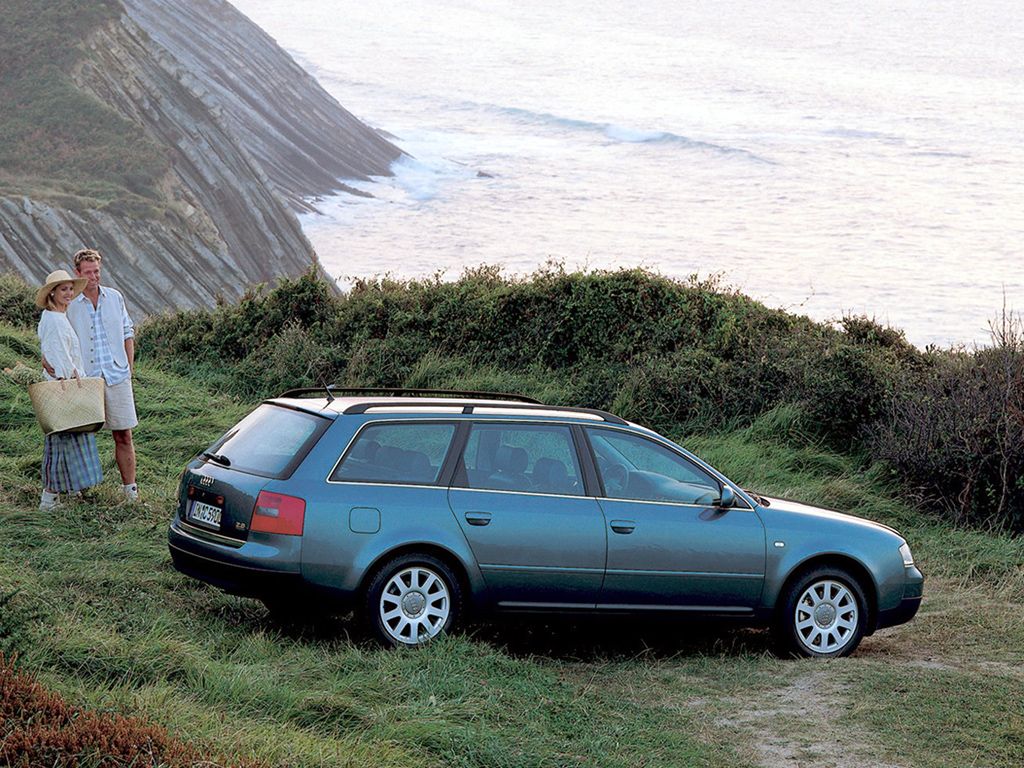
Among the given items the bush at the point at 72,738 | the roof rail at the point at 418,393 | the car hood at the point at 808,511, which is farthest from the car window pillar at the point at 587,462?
the bush at the point at 72,738

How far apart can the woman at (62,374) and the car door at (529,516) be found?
11.2 ft

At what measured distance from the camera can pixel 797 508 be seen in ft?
29.1

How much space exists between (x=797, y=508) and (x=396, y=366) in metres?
10.00

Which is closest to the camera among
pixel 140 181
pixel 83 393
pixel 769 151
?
pixel 83 393

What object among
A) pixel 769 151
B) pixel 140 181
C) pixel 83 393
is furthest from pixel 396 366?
pixel 769 151

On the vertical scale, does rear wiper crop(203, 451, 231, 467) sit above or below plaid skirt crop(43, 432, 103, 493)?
above

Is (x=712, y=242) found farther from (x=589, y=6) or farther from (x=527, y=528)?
(x=589, y=6)

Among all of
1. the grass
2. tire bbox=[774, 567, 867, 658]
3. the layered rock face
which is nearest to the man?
the grass

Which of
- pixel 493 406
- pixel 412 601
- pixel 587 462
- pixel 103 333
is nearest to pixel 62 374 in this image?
pixel 103 333

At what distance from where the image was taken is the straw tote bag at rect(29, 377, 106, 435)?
9.58 metres

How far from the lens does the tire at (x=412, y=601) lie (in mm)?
7684

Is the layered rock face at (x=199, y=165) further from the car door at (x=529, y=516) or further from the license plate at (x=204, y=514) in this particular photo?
the car door at (x=529, y=516)

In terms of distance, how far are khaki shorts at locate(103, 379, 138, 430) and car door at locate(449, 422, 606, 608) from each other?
3.46 meters

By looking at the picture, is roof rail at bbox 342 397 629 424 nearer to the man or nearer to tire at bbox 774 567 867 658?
tire at bbox 774 567 867 658
